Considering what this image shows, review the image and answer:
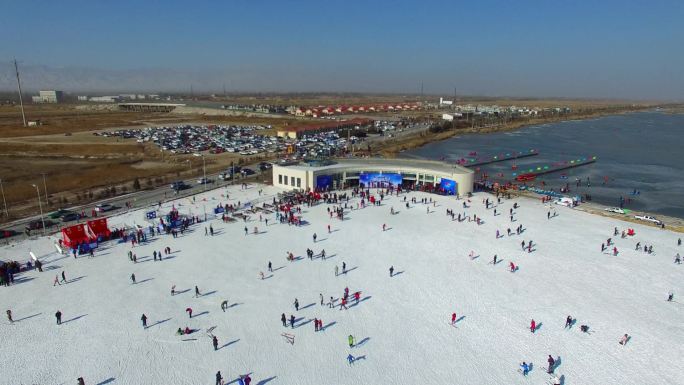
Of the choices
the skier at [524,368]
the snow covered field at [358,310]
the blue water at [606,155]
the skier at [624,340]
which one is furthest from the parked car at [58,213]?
the blue water at [606,155]

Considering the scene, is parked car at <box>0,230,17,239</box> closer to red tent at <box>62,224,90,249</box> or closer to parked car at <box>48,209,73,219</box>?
parked car at <box>48,209,73,219</box>

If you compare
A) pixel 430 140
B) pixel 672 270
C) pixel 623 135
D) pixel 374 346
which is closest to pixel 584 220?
pixel 672 270

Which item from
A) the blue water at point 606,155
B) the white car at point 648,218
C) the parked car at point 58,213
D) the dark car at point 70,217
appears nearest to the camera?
the dark car at point 70,217

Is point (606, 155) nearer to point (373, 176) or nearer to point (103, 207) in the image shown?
point (373, 176)

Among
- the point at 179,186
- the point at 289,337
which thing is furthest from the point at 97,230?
the point at 289,337

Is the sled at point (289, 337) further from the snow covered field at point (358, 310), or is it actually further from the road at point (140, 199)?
the road at point (140, 199)

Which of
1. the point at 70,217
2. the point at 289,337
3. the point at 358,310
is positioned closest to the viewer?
the point at 289,337
